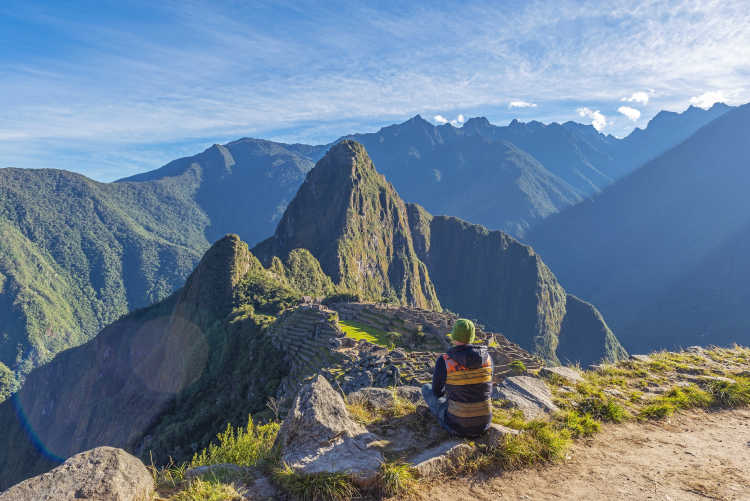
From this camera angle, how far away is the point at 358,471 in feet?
16.3

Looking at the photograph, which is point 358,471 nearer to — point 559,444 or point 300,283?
point 559,444

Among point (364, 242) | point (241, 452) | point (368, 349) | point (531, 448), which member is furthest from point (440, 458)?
point (364, 242)

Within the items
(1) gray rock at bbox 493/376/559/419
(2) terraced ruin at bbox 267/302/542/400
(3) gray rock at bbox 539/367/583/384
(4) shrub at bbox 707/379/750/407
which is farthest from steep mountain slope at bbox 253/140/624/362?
(4) shrub at bbox 707/379/750/407

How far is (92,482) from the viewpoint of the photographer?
14.1 feet

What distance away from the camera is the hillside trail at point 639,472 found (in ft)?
17.4

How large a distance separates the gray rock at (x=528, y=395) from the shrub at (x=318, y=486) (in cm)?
435

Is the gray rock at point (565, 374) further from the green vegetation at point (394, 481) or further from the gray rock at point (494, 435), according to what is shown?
the green vegetation at point (394, 481)

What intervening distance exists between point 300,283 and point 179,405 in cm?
5501

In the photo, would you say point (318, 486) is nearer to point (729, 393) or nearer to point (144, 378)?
point (729, 393)

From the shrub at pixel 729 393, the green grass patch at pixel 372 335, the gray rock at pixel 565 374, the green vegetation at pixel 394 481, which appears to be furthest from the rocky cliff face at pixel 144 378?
the shrub at pixel 729 393

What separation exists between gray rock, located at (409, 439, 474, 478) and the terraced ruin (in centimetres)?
1174

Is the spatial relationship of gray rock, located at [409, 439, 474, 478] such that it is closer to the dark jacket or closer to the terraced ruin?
the dark jacket

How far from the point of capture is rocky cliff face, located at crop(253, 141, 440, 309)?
5486 inches

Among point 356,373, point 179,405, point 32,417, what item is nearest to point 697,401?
point 356,373
